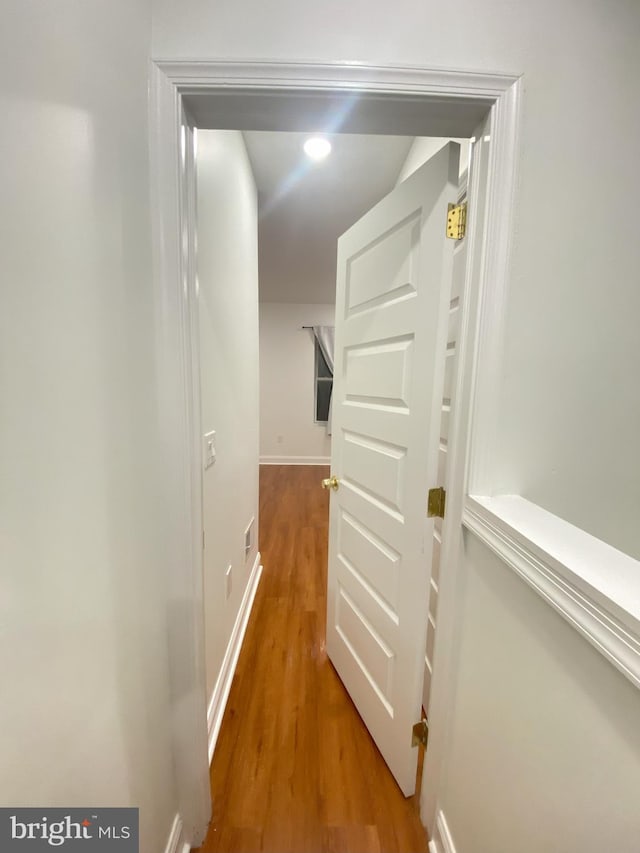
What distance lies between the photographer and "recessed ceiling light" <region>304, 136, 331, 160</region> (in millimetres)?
1617

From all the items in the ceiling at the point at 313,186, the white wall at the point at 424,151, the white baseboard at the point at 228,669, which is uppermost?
the ceiling at the point at 313,186

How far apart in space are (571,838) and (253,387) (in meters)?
2.06

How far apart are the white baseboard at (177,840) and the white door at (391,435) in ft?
2.22

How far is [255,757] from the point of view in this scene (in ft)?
3.90

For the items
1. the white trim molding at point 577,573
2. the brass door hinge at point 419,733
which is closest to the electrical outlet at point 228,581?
the brass door hinge at point 419,733

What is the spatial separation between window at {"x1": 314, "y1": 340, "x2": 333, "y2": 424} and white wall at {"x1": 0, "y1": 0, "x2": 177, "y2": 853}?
14.5 ft

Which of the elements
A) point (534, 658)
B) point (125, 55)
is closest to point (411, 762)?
point (534, 658)

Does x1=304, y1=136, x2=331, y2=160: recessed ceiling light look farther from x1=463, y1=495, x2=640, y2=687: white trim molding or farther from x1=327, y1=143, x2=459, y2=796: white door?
x1=463, y1=495, x2=640, y2=687: white trim molding

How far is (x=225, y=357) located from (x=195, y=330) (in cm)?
60

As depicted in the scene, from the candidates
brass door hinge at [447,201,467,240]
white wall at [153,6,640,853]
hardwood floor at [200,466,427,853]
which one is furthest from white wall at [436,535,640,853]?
brass door hinge at [447,201,467,240]

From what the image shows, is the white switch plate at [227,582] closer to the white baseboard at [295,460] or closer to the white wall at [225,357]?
the white wall at [225,357]

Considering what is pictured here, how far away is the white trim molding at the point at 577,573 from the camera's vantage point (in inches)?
16.7

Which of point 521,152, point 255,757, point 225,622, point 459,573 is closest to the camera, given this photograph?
point 521,152

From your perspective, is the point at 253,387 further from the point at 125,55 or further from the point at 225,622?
the point at 125,55
